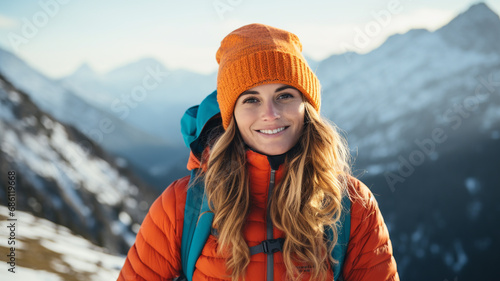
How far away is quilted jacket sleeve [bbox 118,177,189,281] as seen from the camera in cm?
187

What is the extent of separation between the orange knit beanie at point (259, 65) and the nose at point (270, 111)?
131 millimetres

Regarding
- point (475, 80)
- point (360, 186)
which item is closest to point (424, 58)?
point (475, 80)

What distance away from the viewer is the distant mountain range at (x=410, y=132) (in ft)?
36.0

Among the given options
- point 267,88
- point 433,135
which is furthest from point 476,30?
point 267,88

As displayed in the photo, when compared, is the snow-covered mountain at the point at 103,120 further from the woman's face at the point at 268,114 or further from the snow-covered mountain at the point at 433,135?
the woman's face at the point at 268,114

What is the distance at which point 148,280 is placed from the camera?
1.90 metres

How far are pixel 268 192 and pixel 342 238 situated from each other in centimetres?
50

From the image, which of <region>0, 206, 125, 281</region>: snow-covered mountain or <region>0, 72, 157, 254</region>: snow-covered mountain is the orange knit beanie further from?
<region>0, 72, 157, 254</region>: snow-covered mountain

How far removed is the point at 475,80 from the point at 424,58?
2.98m

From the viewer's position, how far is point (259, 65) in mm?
1948

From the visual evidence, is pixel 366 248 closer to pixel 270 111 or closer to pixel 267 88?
pixel 270 111

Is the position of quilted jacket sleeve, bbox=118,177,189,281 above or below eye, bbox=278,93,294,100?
below

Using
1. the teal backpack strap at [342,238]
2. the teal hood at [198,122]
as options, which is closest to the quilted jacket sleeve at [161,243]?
the teal hood at [198,122]

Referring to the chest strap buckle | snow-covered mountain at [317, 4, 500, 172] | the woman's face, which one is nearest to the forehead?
the woman's face
